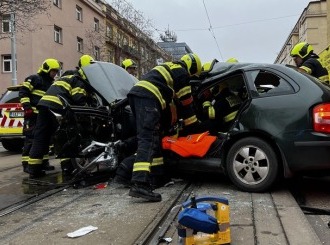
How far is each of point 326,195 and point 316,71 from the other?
7.88 ft

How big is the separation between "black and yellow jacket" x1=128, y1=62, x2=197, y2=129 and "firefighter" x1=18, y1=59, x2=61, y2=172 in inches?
105

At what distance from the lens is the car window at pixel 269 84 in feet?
16.0

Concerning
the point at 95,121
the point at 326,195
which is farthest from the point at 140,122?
the point at 326,195

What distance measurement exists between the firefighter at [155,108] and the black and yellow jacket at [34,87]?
281 cm

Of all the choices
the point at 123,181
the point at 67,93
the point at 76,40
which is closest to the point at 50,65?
the point at 67,93

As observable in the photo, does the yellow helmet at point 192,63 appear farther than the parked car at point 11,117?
No

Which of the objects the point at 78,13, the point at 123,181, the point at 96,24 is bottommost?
the point at 123,181

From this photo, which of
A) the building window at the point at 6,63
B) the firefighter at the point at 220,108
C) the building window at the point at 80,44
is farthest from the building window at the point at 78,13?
the firefighter at the point at 220,108

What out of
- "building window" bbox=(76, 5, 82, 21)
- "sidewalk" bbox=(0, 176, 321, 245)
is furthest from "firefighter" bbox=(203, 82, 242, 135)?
"building window" bbox=(76, 5, 82, 21)

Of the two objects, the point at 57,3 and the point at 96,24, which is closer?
the point at 57,3

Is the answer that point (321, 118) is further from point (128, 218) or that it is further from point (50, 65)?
point (50, 65)

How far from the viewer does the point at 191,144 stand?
5.30 metres

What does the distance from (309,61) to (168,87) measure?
2.84m

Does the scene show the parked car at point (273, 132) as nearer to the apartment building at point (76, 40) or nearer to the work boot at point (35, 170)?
the work boot at point (35, 170)
